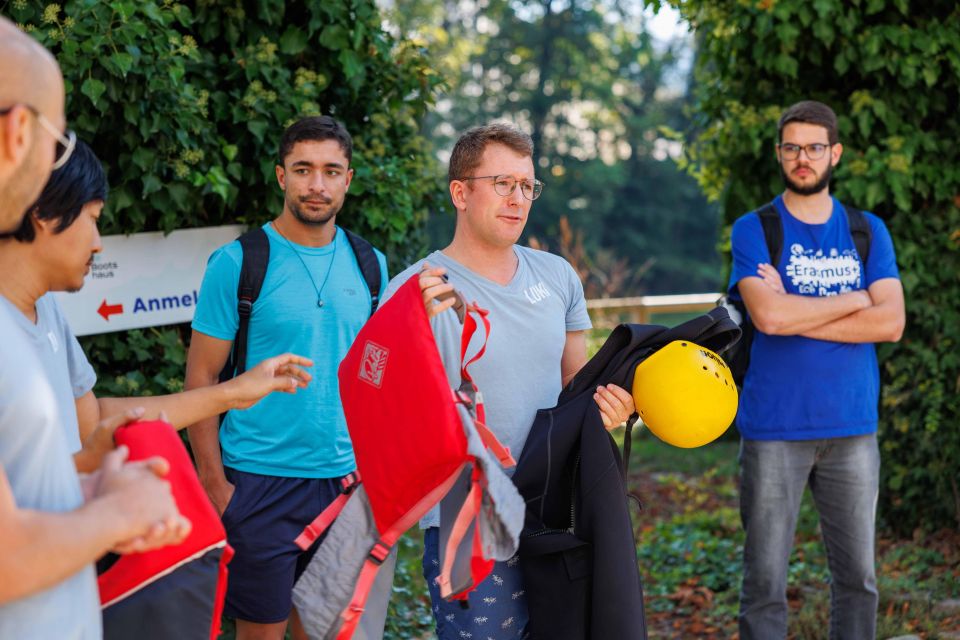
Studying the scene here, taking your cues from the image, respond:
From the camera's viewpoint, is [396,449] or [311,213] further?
[311,213]

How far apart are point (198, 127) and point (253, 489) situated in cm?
152

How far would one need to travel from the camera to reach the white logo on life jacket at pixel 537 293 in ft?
9.77

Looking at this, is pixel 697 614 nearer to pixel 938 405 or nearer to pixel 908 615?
pixel 908 615

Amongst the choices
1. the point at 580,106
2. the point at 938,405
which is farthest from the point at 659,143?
the point at 938,405

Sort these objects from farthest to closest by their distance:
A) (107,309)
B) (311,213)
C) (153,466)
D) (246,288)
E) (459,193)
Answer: (107,309) → (311,213) → (246,288) → (459,193) → (153,466)

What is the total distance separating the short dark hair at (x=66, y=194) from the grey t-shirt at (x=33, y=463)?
1.21 ft

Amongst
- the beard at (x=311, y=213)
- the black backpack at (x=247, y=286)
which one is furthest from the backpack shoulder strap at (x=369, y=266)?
the beard at (x=311, y=213)

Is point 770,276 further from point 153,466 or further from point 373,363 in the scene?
point 153,466

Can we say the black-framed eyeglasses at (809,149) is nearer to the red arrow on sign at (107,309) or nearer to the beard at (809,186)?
the beard at (809,186)

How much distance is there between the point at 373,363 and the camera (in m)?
2.58

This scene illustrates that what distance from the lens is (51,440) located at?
151cm

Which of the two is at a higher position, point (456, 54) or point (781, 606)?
point (456, 54)

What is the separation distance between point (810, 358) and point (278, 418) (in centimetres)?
211

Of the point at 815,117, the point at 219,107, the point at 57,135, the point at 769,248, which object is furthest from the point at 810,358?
the point at 57,135
